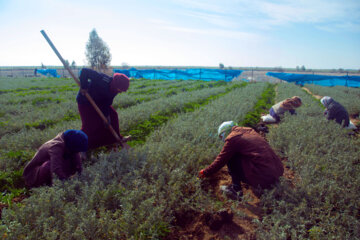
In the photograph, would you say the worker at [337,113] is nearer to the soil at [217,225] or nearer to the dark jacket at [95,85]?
the soil at [217,225]

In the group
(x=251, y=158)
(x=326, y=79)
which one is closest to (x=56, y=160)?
(x=251, y=158)

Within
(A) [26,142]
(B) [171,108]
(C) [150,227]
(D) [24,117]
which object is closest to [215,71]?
(B) [171,108]

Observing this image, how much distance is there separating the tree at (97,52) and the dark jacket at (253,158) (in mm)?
40525

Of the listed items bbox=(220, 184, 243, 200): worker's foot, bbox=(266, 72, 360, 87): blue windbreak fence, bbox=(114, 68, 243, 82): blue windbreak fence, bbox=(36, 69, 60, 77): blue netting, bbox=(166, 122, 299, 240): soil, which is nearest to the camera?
bbox=(166, 122, 299, 240): soil

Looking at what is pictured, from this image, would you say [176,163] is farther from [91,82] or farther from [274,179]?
[91,82]

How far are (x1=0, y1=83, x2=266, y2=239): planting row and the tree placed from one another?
3984 centimetres

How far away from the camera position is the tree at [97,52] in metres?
39.6

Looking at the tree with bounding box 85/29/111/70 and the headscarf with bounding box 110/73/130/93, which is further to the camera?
the tree with bounding box 85/29/111/70

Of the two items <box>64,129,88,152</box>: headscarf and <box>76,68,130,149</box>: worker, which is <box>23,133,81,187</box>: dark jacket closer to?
<box>64,129,88,152</box>: headscarf

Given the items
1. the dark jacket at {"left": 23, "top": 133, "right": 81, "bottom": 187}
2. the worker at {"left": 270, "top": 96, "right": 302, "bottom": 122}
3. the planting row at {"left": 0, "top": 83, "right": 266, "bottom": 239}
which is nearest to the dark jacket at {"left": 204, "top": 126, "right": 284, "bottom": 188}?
the planting row at {"left": 0, "top": 83, "right": 266, "bottom": 239}

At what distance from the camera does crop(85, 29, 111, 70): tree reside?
39.6 m

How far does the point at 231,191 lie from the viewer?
2971 millimetres

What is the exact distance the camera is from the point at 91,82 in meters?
3.75

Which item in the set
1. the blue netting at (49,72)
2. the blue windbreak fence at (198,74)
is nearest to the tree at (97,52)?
the blue netting at (49,72)
